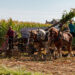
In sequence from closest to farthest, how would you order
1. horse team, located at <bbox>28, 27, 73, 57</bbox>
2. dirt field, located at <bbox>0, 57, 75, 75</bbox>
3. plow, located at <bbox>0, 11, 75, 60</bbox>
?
dirt field, located at <bbox>0, 57, 75, 75</bbox>, horse team, located at <bbox>28, 27, 73, 57</bbox>, plow, located at <bbox>0, 11, 75, 60</bbox>

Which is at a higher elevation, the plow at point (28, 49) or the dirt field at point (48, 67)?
the plow at point (28, 49)

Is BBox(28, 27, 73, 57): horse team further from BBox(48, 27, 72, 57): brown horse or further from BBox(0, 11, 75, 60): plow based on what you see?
BBox(0, 11, 75, 60): plow

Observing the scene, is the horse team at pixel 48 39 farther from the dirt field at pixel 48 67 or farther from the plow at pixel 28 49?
the dirt field at pixel 48 67

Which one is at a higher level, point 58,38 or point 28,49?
point 58,38

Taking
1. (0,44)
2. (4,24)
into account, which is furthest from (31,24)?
(0,44)

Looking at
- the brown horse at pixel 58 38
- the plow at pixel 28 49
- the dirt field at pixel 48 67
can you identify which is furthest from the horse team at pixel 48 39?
the dirt field at pixel 48 67

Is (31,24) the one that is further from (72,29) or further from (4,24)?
(72,29)

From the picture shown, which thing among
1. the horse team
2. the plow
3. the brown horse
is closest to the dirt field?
the plow

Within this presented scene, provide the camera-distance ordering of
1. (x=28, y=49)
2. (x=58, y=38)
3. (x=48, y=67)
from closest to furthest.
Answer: (x=48, y=67) < (x=58, y=38) < (x=28, y=49)

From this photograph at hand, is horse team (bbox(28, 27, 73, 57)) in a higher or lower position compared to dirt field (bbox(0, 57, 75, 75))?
higher

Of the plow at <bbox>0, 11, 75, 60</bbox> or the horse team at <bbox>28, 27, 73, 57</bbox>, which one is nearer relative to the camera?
the horse team at <bbox>28, 27, 73, 57</bbox>

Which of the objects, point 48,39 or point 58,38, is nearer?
point 48,39

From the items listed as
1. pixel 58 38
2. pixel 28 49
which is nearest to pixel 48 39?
pixel 58 38

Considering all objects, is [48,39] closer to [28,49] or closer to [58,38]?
[58,38]
